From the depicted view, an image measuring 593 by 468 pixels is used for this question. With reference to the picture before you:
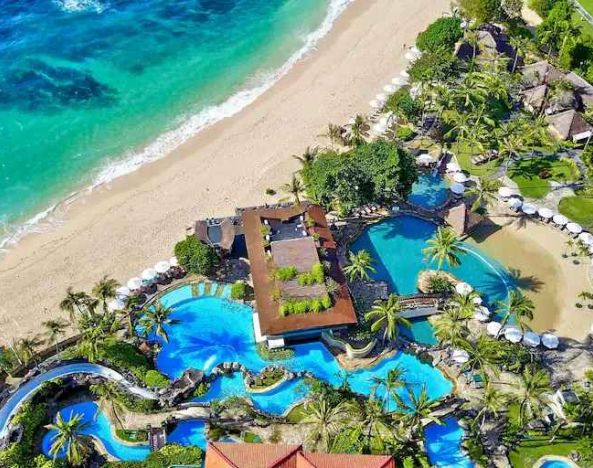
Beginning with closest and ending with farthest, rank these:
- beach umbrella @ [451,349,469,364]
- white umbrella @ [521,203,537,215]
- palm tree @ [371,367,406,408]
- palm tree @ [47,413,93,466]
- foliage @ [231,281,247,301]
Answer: palm tree @ [47,413,93,466] < palm tree @ [371,367,406,408] < beach umbrella @ [451,349,469,364] < foliage @ [231,281,247,301] < white umbrella @ [521,203,537,215]

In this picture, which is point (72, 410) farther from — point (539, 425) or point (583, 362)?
point (583, 362)

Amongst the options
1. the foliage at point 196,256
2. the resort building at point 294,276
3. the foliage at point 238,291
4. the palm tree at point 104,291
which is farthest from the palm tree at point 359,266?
the palm tree at point 104,291

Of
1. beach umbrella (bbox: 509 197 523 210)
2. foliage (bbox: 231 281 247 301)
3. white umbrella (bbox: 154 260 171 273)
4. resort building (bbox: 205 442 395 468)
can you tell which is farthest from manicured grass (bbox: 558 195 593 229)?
white umbrella (bbox: 154 260 171 273)

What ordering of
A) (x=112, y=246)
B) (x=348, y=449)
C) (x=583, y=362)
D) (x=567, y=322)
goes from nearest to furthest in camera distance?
(x=348, y=449)
(x=583, y=362)
(x=567, y=322)
(x=112, y=246)

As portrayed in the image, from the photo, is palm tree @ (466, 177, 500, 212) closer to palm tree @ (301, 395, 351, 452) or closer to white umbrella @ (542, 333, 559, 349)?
white umbrella @ (542, 333, 559, 349)

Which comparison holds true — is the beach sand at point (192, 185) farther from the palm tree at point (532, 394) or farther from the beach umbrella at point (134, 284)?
the palm tree at point (532, 394)

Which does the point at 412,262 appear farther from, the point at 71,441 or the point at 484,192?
the point at 71,441

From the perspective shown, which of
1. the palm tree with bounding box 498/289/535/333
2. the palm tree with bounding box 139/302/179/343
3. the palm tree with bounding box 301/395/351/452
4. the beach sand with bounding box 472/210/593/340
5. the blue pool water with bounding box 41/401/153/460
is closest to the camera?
the palm tree with bounding box 301/395/351/452

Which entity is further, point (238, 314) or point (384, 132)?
point (384, 132)

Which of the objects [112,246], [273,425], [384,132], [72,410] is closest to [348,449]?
[273,425]
